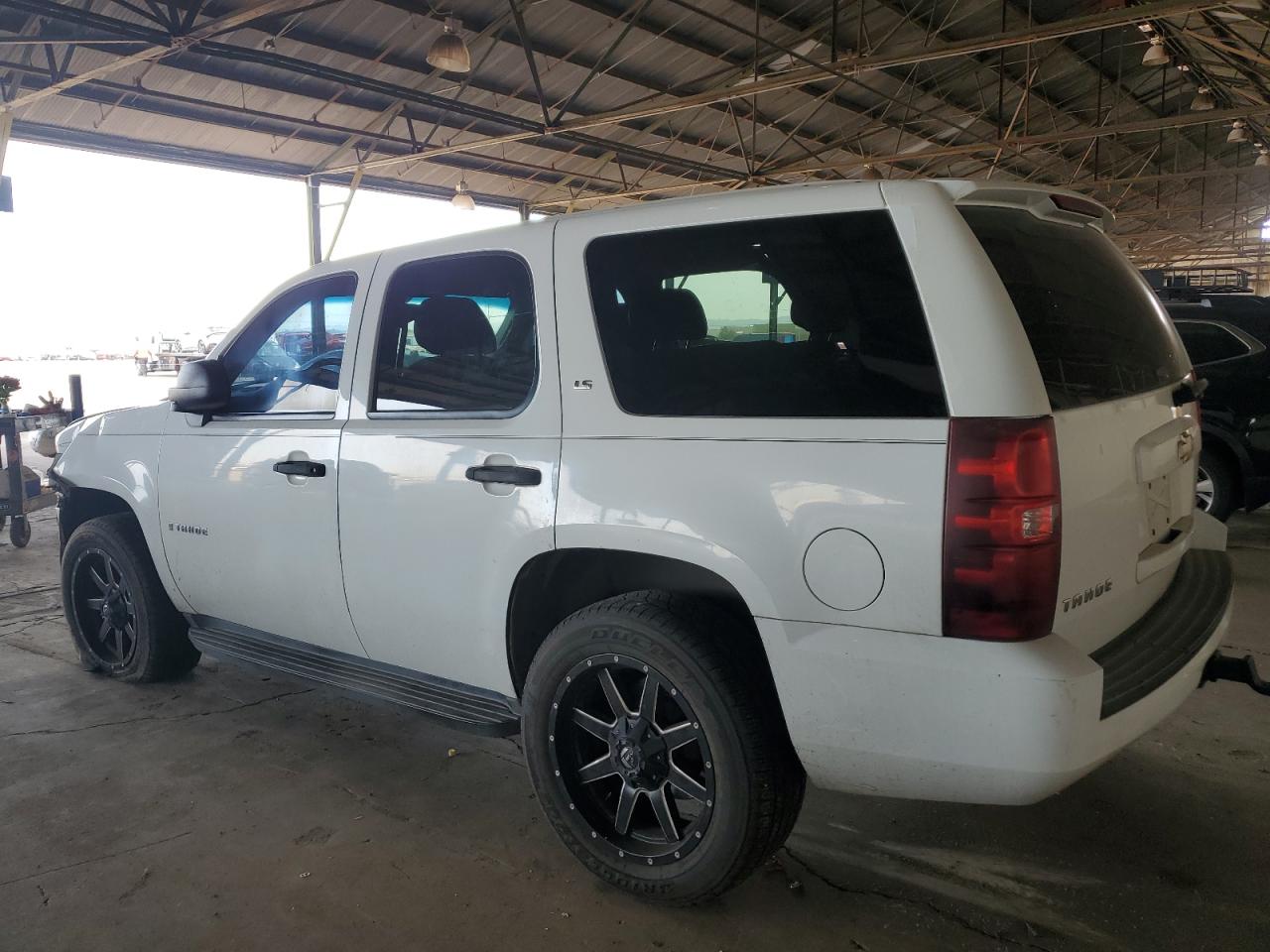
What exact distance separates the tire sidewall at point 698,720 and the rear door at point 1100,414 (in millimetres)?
827

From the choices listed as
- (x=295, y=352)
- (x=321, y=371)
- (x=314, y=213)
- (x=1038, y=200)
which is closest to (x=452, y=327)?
(x=321, y=371)

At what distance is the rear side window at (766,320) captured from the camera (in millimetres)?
2096

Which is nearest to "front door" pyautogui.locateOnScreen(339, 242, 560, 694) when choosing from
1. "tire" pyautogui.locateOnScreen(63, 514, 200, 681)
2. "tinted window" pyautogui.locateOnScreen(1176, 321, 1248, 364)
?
"tire" pyautogui.locateOnScreen(63, 514, 200, 681)

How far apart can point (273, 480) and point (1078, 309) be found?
2619 millimetres

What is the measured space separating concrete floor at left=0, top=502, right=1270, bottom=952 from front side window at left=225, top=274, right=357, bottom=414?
1.35 metres

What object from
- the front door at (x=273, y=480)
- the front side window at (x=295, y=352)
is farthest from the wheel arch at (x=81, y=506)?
the front side window at (x=295, y=352)

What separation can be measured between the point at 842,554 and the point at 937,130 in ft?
69.6

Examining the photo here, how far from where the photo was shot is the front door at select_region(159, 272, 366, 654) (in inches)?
125

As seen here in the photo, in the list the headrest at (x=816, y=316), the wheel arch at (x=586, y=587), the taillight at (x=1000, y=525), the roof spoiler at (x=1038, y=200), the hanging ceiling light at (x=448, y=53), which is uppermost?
the hanging ceiling light at (x=448, y=53)

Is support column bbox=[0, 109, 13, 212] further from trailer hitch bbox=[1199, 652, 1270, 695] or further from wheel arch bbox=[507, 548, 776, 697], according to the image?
trailer hitch bbox=[1199, 652, 1270, 695]

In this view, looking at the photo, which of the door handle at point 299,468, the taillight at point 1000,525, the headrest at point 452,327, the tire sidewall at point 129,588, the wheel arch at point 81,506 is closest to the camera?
the taillight at point 1000,525

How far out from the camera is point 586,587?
2.76 m

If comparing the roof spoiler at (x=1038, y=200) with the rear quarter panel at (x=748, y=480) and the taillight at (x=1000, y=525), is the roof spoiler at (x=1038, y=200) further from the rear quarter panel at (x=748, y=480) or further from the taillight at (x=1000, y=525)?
the taillight at (x=1000, y=525)

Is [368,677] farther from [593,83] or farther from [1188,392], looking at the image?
[593,83]
